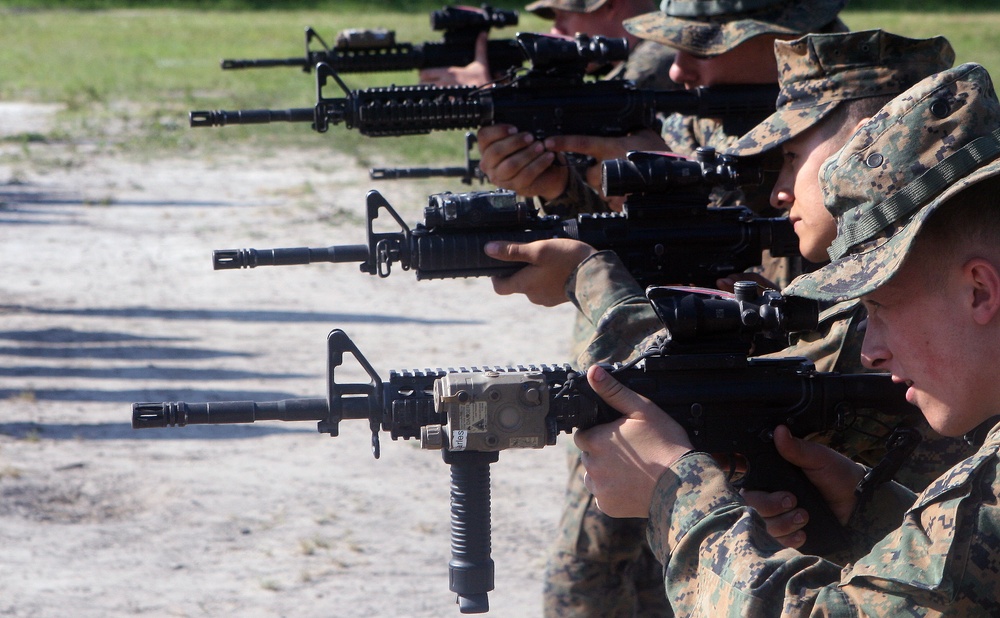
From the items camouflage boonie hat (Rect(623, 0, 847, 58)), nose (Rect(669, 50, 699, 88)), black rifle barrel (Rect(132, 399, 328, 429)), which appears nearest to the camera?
black rifle barrel (Rect(132, 399, 328, 429))

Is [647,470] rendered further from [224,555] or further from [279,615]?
[224,555]

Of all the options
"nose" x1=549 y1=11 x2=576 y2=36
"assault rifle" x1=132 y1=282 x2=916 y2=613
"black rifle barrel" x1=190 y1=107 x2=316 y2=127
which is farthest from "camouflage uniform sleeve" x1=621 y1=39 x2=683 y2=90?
"assault rifle" x1=132 y1=282 x2=916 y2=613

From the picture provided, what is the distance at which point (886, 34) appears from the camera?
3.02m

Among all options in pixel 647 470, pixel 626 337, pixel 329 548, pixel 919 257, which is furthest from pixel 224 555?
pixel 919 257

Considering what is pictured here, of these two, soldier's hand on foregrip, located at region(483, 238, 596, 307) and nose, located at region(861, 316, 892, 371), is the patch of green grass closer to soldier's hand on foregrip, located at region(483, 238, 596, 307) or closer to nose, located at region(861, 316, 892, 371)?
soldier's hand on foregrip, located at region(483, 238, 596, 307)

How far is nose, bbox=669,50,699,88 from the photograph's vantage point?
4.49 metres

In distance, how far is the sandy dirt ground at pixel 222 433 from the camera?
4918mm

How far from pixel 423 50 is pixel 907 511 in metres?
5.46

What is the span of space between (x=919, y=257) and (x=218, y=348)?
646 centimetres

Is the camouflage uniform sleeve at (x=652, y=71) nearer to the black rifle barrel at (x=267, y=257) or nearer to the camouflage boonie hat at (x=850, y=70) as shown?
the black rifle barrel at (x=267, y=257)

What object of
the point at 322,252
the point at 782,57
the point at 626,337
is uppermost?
the point at 782,57

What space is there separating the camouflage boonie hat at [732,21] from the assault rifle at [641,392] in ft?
5.42

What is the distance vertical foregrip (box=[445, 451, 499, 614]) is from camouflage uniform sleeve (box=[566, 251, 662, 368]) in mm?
544

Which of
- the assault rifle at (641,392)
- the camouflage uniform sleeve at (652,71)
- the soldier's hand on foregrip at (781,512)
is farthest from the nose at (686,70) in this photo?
the soldier's hand on foregrip at (781,512)
